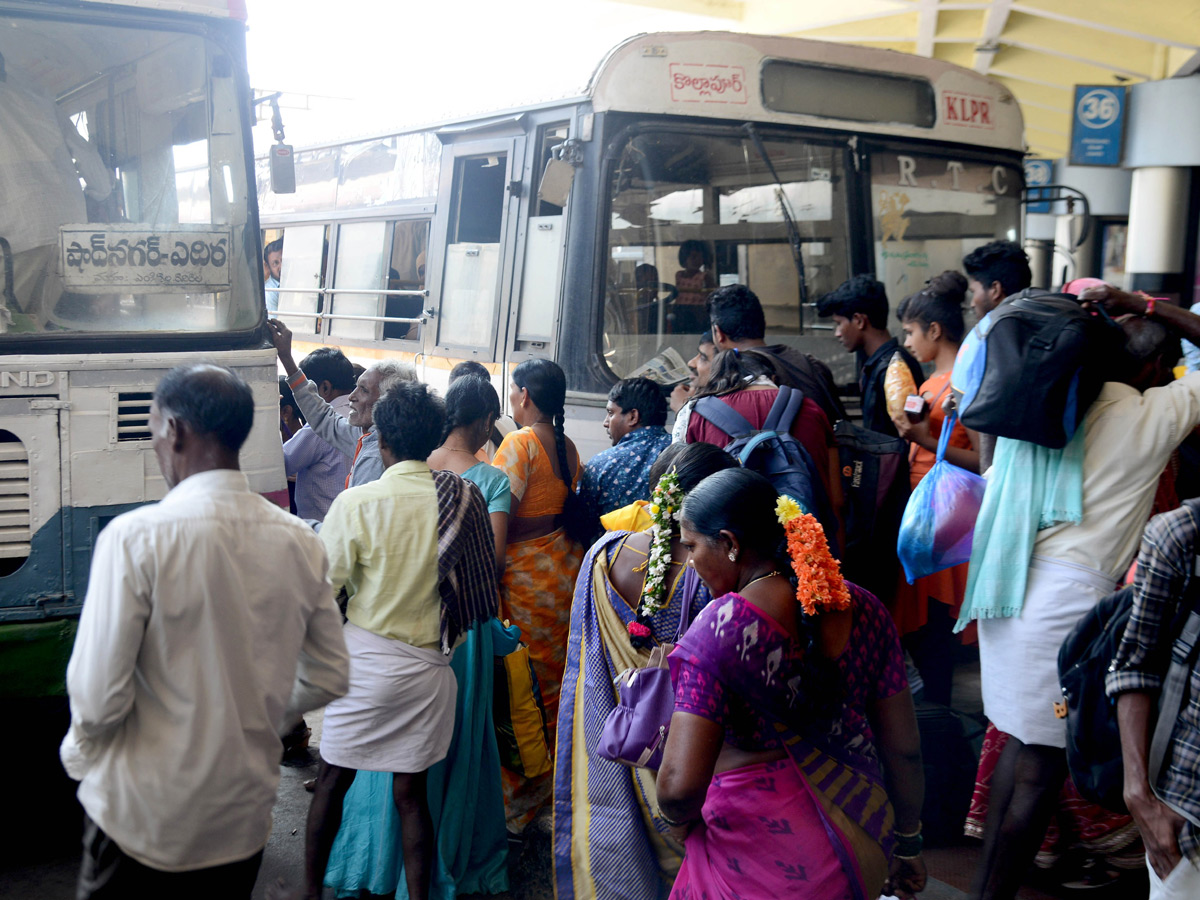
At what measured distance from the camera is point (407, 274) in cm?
695

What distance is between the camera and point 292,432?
6434 mm

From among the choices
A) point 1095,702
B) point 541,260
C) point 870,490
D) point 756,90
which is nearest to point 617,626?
point 1095,702

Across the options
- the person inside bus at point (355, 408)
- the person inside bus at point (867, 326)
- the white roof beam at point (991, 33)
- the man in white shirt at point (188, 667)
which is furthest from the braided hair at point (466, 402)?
the white roof beam at point (991, 33)

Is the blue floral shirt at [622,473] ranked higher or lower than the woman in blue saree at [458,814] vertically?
higher

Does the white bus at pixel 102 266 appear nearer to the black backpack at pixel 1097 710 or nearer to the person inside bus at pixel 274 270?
the black backpack at pixel 1097 710

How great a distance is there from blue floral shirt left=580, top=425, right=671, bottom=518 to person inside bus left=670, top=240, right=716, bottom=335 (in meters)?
1.37

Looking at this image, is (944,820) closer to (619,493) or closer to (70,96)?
(619,493)

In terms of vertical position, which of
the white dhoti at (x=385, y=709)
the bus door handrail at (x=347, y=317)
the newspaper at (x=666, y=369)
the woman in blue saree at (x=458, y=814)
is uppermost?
the bus door handrail at (x=347, y=317)

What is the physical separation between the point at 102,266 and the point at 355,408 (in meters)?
1.18

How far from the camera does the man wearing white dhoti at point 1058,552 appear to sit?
3.15 m

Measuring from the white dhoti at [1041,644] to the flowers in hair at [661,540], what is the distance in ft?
3.70

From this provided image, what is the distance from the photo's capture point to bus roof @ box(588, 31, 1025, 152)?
17.7 feet

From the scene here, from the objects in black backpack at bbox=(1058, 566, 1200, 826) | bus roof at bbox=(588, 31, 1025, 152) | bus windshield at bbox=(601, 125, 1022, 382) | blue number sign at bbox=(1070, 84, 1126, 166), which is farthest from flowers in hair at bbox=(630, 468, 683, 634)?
blue number sign at bbox=(1070, 84, 1126, 166)

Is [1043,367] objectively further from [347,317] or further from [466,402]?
[347,317]
